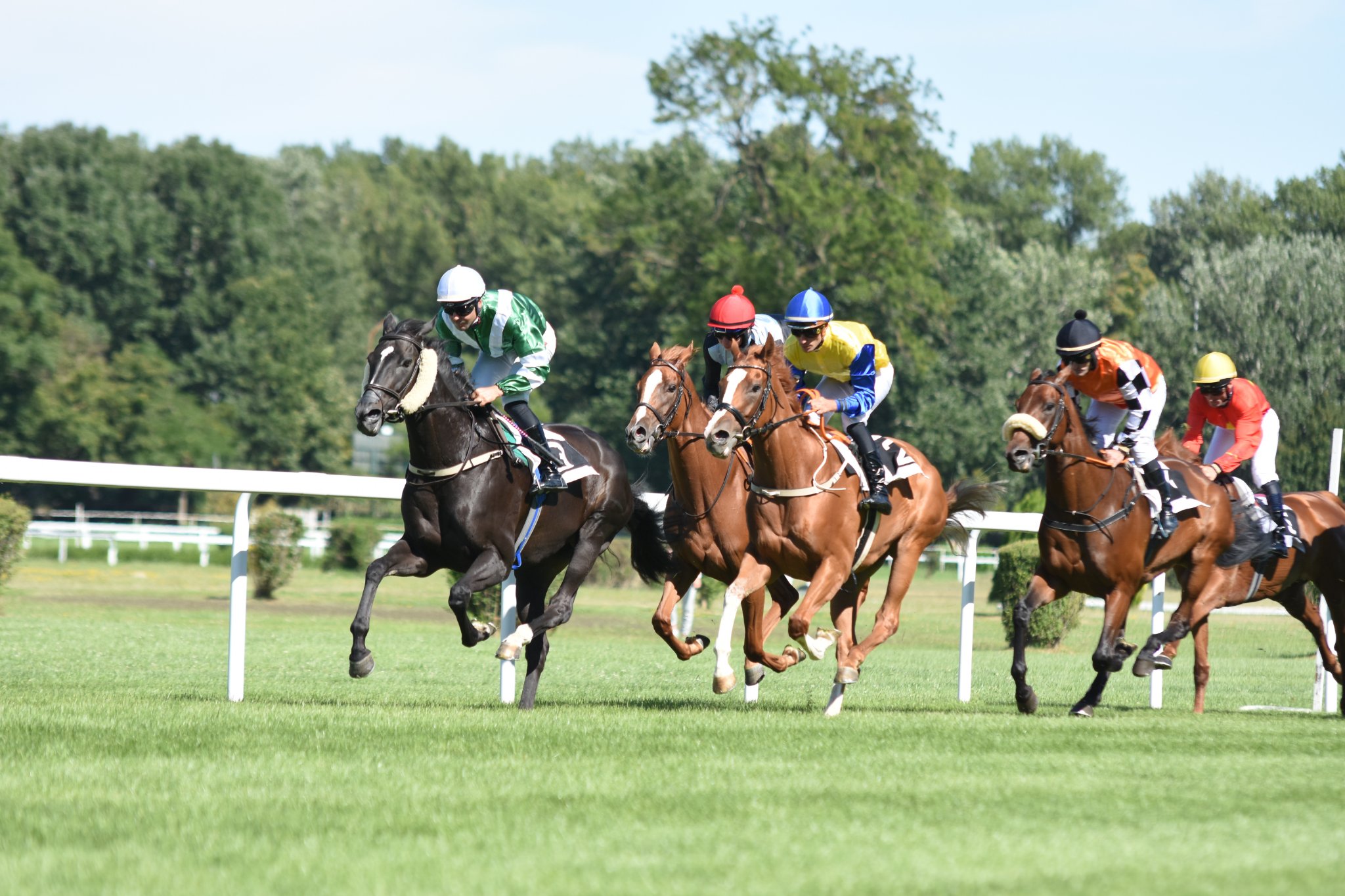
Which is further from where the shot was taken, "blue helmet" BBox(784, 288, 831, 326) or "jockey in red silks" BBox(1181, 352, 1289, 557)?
"jockey in red silks" BBox(1181, 352, 1289, 557)

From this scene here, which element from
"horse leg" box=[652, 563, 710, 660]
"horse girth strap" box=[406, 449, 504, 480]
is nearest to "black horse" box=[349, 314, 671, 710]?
"horse girth strap" box=[406, 449, 504, 480]

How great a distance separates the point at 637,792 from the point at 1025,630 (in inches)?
167

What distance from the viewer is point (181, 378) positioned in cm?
5094

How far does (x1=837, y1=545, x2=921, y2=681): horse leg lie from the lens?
841cm

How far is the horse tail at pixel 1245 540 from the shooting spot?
31.1ft

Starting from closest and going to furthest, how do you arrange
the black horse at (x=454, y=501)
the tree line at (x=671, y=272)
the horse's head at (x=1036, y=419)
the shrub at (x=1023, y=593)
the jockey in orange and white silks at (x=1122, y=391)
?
the black horse at (x=454, y=501), the horse's head at (x=1036, y=419), the jockey in orange and white silks at (x=1122, y=391), the shrub at (x=1023, y=593), the tree line at (x=671, y=272)

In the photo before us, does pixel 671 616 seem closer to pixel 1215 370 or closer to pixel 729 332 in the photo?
pixel 729 332

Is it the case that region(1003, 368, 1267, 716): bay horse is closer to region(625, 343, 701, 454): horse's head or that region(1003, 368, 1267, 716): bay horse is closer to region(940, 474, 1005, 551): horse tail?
region(940, 474, 1005, 551): horse tail

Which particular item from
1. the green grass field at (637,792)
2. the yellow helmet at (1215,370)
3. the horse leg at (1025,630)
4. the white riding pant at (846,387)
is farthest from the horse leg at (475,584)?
the yellow helmet at (1215,370)

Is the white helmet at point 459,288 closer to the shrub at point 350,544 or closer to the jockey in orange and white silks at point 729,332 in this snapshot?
the jockey in orange and white silks at point 729,332

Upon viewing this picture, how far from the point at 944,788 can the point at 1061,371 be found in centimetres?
401

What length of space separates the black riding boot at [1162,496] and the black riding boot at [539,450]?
3475 millimetres

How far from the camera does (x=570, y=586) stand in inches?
340

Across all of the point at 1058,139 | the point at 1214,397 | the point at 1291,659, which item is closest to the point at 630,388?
the point at 1058,139
